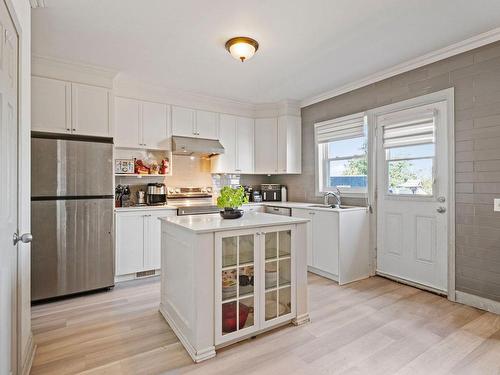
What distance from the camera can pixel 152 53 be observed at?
115 inches

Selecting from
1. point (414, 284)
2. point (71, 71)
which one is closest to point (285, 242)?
point (414, 284)

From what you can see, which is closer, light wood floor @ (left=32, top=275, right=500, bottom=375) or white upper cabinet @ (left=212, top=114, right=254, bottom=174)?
light wood floor @ (left=32, top=275, right=500, bottom=375)

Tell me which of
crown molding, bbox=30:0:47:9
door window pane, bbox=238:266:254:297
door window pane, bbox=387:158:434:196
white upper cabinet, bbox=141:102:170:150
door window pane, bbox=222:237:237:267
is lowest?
door window pane, bbox=238:266:254:297

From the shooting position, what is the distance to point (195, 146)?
409 centimetres

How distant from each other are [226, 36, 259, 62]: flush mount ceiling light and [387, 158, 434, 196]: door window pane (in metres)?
2.15

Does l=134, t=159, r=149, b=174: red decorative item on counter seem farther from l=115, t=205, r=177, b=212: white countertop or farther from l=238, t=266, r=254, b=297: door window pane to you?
l=238, t=266, r=254, b=297: door window pane

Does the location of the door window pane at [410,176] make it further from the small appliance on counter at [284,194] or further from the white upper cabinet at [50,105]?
the white upper cabinet at [50,105]

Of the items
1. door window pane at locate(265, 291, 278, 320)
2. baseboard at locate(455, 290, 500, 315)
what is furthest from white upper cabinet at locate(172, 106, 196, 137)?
baseboard at locate(455, 290, 500, 315)

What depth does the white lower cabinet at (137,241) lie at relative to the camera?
11.2 feet

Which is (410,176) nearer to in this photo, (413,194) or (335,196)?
(413,194)

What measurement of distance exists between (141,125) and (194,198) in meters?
1.35

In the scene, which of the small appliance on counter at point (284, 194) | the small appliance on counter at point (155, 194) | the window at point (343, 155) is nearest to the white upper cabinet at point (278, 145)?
the window at point (343, 155)

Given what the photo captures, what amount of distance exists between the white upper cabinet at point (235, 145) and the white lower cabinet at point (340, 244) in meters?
1.51

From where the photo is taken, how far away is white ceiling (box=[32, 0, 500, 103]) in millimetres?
2172
